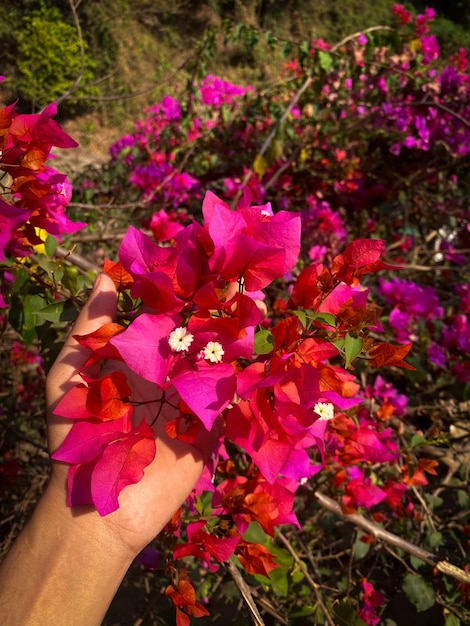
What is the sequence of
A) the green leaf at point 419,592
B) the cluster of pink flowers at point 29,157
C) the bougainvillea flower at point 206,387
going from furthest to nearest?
the green leaf at point 419,592 < the cluster of pink flowers at point 29,157 < the bougainvillea flower at point 206,387

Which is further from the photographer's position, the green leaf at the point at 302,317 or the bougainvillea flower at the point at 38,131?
the bougainvillea flower at the point at 38,131

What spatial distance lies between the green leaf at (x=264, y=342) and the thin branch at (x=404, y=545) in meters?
0.54

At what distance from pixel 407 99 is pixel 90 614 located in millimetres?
2768

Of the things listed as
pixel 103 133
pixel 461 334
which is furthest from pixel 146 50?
pixel 461 334

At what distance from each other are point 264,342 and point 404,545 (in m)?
0.62

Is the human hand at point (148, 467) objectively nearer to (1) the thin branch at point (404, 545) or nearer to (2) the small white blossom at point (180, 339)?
(2) the small white blossom at point (180, 339)

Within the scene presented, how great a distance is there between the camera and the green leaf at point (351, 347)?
1.48ft

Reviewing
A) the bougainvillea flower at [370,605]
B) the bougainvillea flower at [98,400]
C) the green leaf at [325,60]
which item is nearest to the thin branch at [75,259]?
the bougainvillea flower at [98,400]

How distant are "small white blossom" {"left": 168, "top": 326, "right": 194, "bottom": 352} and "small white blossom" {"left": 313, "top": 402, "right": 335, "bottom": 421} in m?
0.18

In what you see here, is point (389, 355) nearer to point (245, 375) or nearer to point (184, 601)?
point (245, 375)

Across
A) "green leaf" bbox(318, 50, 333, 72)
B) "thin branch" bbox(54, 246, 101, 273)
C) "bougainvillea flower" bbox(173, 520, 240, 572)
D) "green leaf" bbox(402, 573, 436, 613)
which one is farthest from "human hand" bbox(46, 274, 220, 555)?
"green leaf" bbox(318, 50, 333, 72)

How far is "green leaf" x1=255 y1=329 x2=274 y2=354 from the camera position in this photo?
1.56 ft

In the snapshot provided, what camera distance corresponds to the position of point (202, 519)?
28.8 inches

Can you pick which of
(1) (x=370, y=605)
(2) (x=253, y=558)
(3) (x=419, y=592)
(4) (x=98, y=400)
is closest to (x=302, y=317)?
(4) (x=98, y=400)
